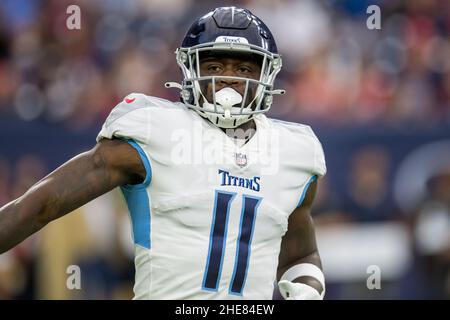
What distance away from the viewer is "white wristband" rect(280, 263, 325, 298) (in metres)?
3.29

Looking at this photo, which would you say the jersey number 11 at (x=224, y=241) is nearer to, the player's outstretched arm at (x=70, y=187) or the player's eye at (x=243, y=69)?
the player's outstretched arm at (x=70, y=187)

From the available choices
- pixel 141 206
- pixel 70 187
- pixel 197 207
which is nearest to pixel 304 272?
pixel 197 207

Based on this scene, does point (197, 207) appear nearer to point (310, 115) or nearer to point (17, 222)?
point (17, 222)

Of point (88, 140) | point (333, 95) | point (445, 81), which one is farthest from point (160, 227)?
point (445, 81)

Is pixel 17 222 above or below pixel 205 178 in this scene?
below

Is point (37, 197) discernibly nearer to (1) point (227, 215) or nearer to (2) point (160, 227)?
(2) point (160, 227)

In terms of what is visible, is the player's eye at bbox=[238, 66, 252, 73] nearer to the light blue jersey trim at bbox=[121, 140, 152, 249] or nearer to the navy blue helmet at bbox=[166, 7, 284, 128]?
the navy blue helmet at bbox=[166, 7, 284, 128]

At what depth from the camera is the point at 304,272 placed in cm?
329

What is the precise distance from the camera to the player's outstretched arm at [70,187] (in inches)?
112

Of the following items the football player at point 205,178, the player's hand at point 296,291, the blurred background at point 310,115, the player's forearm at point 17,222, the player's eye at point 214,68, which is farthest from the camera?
the blurred background at point 310,115

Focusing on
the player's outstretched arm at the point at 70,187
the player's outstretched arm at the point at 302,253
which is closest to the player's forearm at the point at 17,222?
the player's outstretched arm at the point at 70,187

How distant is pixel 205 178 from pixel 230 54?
0.44 metres

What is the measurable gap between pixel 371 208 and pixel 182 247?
3.43m

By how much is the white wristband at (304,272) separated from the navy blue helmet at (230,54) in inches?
21.0
